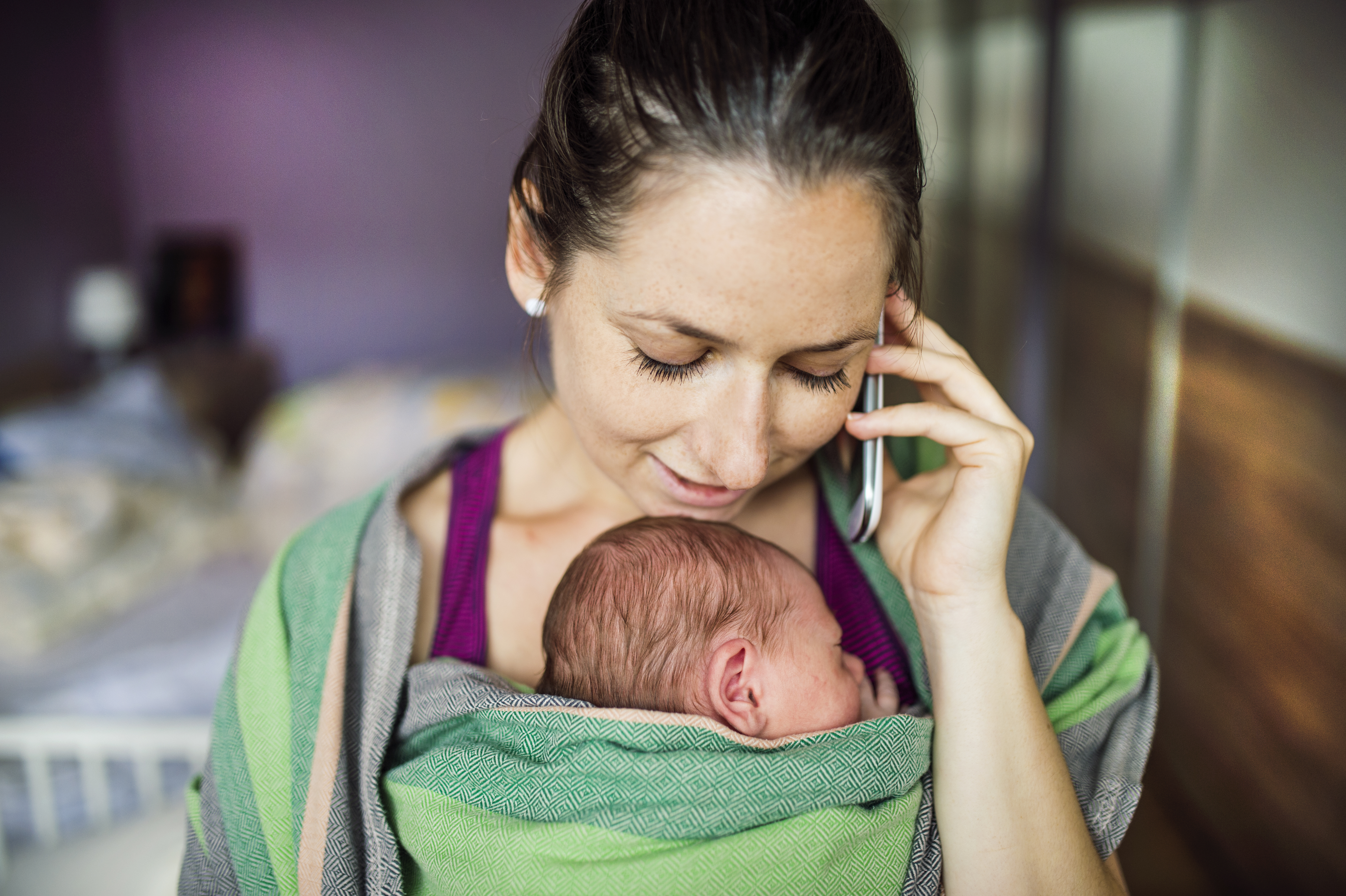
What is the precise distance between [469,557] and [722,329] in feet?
1.51

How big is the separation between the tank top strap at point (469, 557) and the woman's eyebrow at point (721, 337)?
40cm

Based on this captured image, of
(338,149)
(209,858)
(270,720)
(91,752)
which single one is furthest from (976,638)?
(338,149)

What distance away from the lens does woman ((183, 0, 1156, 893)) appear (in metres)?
0.76

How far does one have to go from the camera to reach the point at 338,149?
430 centimetres

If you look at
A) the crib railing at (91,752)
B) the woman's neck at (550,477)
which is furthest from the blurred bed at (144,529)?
the woman's neck at (550,477)

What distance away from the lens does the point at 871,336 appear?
845 mm

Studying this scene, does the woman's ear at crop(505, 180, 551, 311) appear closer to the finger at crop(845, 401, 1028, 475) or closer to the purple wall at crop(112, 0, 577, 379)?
the finger at crop(845, 401, 1028, 475)

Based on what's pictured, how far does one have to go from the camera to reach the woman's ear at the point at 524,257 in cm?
94

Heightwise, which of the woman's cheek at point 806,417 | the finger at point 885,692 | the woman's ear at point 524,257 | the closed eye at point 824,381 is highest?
the woman's ear at point 524,257

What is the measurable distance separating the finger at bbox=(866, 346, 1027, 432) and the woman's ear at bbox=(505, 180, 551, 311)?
0.34 meters

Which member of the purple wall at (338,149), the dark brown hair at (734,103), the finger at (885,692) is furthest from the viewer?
the purple wall at (338,149)

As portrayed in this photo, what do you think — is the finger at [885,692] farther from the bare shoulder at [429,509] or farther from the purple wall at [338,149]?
the purple wall at [338,149]

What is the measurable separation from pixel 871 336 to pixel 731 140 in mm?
219

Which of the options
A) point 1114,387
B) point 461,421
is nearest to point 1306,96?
point 1114,387
